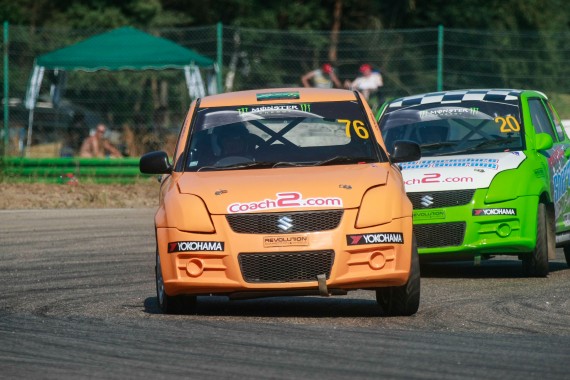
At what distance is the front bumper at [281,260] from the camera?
9477 millimetres

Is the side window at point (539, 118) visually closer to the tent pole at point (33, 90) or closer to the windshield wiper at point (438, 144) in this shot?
the windshield wiper at point (438, 144)

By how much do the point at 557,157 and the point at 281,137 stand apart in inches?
165

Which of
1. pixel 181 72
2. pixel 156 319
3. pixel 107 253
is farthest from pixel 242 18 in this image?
pixel 156 319

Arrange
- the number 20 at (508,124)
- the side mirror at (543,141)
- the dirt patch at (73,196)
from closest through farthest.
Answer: the side mirror at (543,141)
the number 20 at (508,124)
the dirt patch at (73,196)

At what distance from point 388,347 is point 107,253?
25.6ft

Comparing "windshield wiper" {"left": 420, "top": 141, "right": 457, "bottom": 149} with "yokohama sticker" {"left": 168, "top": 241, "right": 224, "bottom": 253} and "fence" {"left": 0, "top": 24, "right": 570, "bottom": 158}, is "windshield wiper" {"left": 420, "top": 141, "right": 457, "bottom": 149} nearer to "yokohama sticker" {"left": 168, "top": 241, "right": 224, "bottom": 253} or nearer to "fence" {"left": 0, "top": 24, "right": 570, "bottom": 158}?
"yokohama sticker" {"left": 168, "top": 241, "right": 224, "bottom": 253}

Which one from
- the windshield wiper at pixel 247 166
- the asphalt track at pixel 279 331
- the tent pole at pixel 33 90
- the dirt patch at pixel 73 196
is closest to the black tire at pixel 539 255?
the asphalt track at pixel 279 331

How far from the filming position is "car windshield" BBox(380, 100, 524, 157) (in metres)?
13.7

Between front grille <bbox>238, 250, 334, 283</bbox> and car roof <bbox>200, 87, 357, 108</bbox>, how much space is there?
1.94 m

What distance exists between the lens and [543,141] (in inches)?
530

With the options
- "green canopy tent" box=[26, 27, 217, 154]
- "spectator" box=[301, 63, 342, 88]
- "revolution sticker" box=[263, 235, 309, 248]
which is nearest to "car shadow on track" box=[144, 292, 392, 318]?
"revolution sticker" box=[263, 235, 309, 248]

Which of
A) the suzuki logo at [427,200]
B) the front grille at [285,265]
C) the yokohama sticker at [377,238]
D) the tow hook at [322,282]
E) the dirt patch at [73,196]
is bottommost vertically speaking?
the dirt patch at [73,196]

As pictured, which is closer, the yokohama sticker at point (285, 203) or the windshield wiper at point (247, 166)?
the yokohama sticker at point (285, 203)

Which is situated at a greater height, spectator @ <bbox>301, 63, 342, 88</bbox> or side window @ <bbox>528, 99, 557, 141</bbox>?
side window @ <bbox>528, 99, 557, 141</bbox>
